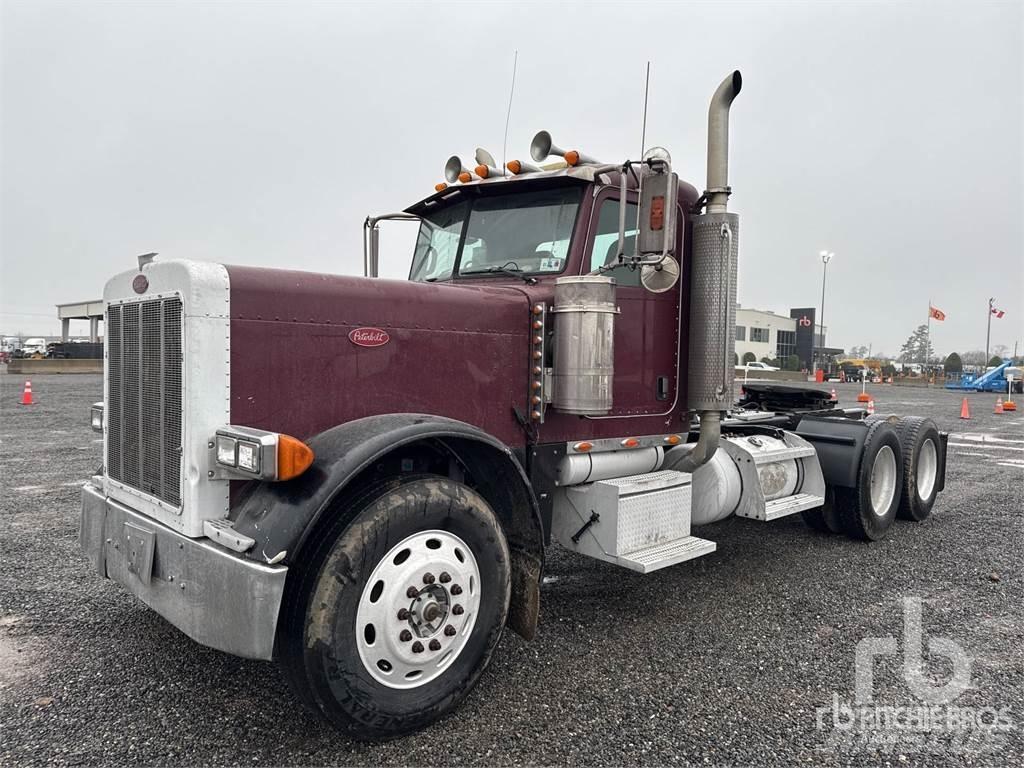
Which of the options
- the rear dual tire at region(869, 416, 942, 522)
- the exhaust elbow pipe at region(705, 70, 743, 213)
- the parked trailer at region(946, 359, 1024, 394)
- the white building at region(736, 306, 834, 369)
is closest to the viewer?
the exhaust elbow pipe at region(705, 70, 743, 213)

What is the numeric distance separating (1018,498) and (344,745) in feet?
27.1

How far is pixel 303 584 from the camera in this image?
112 inches

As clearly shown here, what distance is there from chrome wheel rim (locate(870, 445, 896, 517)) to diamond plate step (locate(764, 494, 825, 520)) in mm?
937

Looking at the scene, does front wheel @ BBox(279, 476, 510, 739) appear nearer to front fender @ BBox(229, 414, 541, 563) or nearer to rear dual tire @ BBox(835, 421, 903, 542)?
front fender @ BBox(229, 414, 541, 563)

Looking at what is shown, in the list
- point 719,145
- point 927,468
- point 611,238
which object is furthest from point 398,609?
point 927,468

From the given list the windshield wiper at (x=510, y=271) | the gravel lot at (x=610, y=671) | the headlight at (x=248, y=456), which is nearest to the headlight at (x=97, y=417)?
the gravel lot at (x=610, y=671)

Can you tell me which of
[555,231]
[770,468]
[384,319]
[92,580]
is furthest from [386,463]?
[770,468]

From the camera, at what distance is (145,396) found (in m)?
3.30

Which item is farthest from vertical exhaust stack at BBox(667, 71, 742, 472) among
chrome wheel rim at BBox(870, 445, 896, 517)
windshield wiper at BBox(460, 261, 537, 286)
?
chrome wheel rim at BBox(870, 445, 896, 517)

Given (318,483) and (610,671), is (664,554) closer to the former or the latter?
(610,671)

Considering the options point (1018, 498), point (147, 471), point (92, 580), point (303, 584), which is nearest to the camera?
point (303, 584)

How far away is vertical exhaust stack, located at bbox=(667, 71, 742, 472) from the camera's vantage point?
178 inches

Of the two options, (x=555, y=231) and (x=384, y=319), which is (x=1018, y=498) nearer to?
(x=555, y=231)

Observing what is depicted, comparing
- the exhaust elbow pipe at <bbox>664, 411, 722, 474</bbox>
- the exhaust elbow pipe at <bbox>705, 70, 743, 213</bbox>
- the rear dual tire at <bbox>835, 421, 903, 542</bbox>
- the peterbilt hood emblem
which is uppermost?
the exhaust elbow pipe at <bbox>705, 70, 743, 213</bbox>
